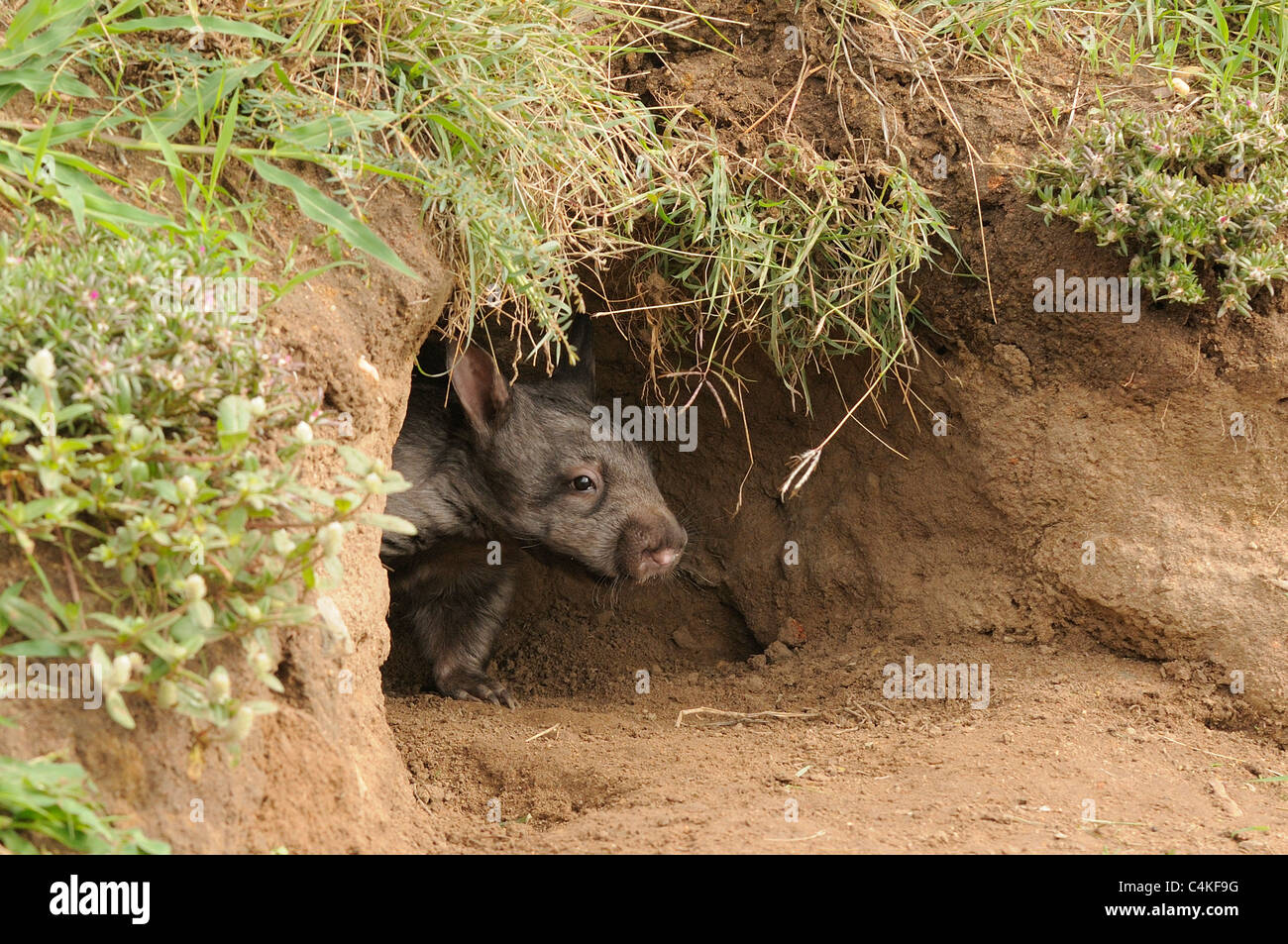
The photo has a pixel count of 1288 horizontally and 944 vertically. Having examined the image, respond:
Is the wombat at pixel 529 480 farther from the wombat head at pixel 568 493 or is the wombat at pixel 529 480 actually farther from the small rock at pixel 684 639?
the small rock at pixel 684 639

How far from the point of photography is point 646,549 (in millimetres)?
5395

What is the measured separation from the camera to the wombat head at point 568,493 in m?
5.39

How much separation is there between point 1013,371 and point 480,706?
8.71ft

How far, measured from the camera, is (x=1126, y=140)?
446 cm

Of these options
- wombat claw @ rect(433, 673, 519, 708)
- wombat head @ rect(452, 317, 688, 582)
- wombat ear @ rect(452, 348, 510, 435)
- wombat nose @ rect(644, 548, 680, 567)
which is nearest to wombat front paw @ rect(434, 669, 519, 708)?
wombat claw @ rect(433, 673, 519, 708)

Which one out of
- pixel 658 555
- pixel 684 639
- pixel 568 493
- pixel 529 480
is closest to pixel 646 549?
pixel 658 555

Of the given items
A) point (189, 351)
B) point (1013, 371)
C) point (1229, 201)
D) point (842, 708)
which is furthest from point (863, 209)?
point (189, 351)

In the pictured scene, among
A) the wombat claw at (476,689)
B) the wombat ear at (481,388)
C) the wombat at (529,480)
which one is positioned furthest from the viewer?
the wombat claw at (476,689)

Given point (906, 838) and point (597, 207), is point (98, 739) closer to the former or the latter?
point (906, 838)

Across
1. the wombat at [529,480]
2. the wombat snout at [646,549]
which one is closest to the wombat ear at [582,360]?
the wombat at [529,480]

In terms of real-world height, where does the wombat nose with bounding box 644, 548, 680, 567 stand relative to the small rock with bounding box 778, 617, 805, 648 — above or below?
above

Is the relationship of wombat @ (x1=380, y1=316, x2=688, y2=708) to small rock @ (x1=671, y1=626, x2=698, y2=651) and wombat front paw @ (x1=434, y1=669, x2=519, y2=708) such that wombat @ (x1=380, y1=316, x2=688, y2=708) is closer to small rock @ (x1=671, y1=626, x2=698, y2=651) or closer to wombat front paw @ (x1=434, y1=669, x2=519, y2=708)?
wombat front paw @ (x1=434, y1=669, x2=519, y2=708)

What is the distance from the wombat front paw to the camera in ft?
18.4

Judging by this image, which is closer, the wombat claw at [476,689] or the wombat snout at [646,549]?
the wombat snout at [646,549]
